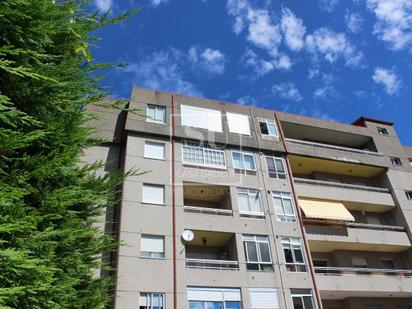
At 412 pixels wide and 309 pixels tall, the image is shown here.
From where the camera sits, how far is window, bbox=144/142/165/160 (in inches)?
821

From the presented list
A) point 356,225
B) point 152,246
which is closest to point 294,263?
point 356,225

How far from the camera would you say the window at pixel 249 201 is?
2066cm

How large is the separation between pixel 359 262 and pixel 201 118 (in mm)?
14285

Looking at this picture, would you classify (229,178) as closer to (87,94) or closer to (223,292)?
(223,292)

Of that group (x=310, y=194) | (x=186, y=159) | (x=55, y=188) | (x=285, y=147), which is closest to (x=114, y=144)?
(x=186, y=159)

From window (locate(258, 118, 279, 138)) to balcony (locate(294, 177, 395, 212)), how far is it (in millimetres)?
3541

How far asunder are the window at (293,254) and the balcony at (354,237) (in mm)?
1440

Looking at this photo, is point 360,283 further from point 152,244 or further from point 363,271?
point 152,244

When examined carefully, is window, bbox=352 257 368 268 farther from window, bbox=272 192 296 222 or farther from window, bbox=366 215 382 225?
window, bbox=272 192 296 222

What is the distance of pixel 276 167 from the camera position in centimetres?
2334

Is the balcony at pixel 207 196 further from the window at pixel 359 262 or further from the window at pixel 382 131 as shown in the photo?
the window at pixel 382 131

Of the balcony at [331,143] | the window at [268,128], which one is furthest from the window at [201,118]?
the balcony at [331,143]

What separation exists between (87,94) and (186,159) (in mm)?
14545

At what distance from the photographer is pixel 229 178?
70.7 ft
